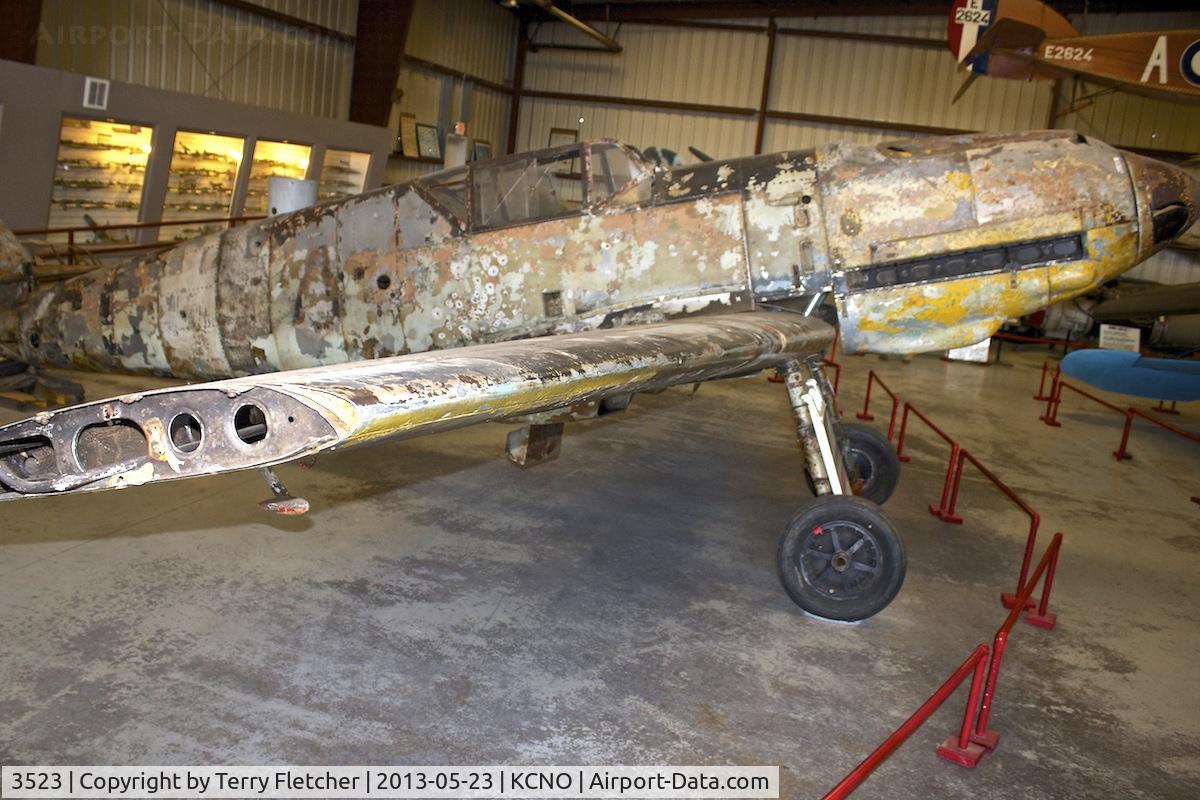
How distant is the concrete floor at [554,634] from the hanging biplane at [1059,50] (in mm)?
9776

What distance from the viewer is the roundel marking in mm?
14508

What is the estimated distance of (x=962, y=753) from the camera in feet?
13.2

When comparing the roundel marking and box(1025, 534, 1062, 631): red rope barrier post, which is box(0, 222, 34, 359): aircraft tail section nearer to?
box(1025, 534, 1062, 631): red rope barrier post

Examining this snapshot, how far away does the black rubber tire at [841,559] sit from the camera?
534cm

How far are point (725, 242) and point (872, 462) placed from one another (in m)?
2.48

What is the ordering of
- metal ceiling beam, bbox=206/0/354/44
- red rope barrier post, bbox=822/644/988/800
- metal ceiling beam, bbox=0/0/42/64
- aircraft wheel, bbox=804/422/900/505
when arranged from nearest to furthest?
1. red rope barrier post, bbox=822/644/988/800
2. aircraft wheel, bbox=804/422/900/505
3. metal ceiling beam, bbox=0/0/42/64
4. metal ceiling beam, bbox=206/0/354/44

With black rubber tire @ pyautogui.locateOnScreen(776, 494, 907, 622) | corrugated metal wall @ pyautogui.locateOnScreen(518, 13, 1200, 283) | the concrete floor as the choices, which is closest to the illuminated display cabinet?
the concrete floor

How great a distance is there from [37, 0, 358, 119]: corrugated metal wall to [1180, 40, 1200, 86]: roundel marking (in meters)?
15.7

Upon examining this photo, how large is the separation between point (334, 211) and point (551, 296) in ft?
5.76

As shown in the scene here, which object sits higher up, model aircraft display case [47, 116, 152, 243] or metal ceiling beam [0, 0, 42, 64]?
metal ceiling beam [0, 0, 42, 64]

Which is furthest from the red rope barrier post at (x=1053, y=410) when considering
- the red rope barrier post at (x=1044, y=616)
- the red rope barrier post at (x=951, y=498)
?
the red rope barrier post at (x=1044, y=616)

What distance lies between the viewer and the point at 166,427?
2.57 m

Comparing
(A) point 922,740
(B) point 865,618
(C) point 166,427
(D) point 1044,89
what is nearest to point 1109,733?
(A) point 922,740

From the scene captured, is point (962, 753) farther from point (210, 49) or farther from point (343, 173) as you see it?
point (343, 173)
